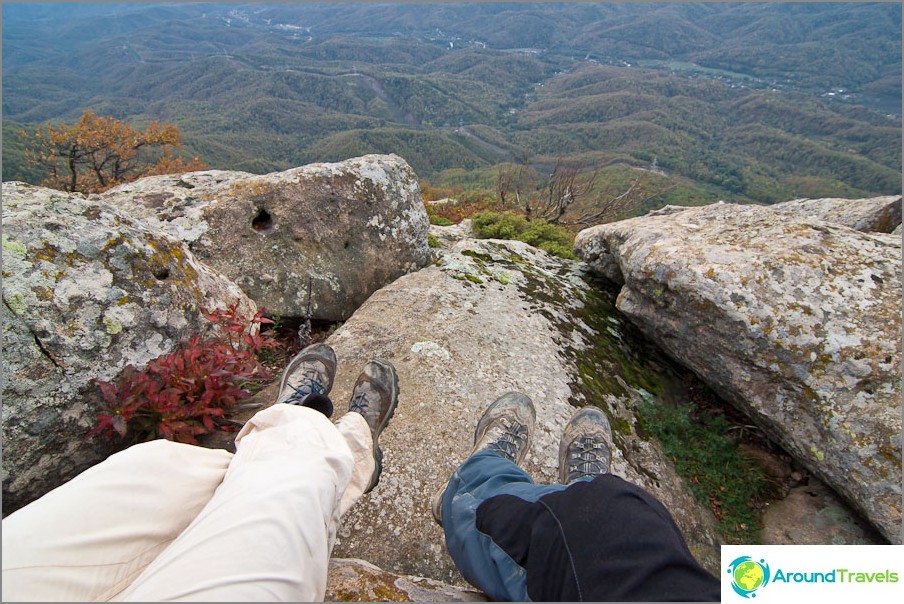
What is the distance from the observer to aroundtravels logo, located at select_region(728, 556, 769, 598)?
9.16 ft

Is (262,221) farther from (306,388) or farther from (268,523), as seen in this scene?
(268,523)

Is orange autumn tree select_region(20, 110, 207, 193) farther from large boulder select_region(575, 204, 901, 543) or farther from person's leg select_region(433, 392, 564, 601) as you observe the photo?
large boulder select_region(575, 204, 901, 543)

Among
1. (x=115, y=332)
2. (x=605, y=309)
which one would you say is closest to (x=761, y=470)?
(x=605, y=309)

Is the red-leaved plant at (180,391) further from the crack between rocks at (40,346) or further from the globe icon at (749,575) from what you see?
the globe icon at (749,575)

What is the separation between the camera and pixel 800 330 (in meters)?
5.47

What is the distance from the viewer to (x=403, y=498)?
169 inches

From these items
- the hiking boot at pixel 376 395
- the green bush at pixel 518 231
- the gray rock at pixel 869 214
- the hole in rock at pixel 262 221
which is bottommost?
the green bush at pixel 518 231

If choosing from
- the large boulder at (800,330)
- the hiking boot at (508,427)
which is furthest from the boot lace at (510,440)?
the large boulder at (800,330)

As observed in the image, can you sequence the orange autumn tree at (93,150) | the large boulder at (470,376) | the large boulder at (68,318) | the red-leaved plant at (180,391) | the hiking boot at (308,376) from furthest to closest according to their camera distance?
1. the orange autumn tree at (93,150)
2. the hiking boot at (308,376)
3. the large boulder at (470,376)
4. the red-leaved plant at (180,391)
5. the large boulder at (68,318)

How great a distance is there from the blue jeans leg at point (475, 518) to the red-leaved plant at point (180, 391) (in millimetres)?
2568

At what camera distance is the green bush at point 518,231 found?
41.0 ft

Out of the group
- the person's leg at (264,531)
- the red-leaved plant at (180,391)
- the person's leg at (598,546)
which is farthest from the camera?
the red-leaved plant at (180,391)

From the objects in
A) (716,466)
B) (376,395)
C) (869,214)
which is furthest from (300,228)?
(869,214)

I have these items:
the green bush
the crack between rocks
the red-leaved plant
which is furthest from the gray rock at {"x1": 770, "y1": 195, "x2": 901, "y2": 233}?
the crack between rocks
